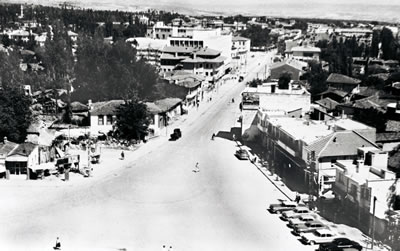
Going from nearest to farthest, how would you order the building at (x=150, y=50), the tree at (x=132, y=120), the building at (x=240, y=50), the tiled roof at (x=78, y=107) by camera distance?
the tree at (x=132, y=120) → the tiled roof at (x=78, y=107) → the building at (x=150, y=50) → the building at (x=240, y=50)

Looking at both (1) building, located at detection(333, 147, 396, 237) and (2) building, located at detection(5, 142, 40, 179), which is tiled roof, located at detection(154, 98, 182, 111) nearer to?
(2) building, located at detection(5, 142, 40, 179)

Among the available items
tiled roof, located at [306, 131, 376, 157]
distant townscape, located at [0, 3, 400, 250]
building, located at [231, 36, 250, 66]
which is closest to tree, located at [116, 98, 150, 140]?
distant townscape, located at [0, 3, 400, 250]

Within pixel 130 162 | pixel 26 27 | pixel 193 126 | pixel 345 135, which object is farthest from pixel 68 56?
pixel 26 27

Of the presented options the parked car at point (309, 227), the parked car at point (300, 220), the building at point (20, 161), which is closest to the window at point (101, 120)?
the building at point (20, 161)

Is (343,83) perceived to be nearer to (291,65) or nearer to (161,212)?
(291,65)

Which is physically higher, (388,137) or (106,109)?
(388,137)

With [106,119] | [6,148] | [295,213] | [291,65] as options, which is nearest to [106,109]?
[106,119]

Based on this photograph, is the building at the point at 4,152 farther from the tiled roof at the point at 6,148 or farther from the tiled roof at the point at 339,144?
the tiled roof at the point at 339,144

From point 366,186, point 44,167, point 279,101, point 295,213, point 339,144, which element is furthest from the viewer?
point 279,101
